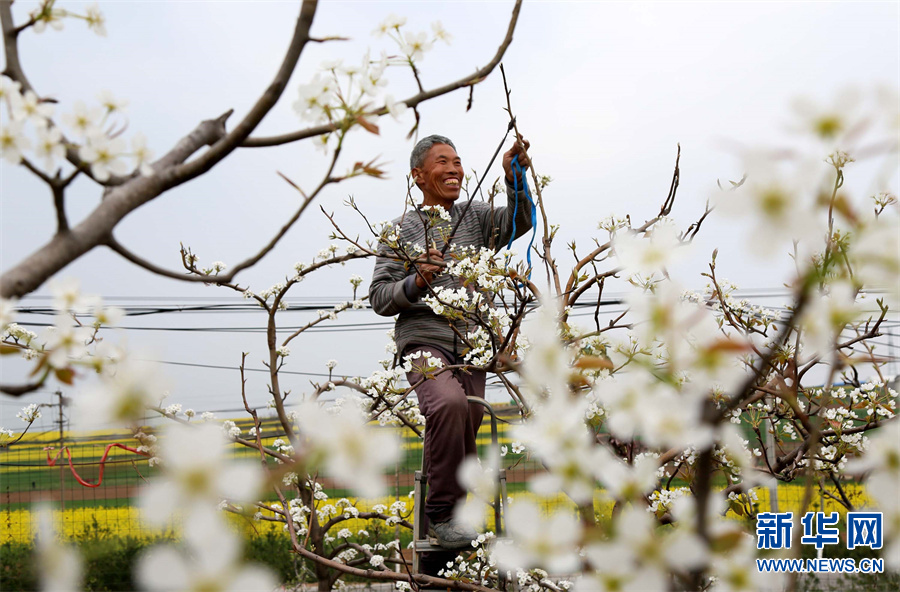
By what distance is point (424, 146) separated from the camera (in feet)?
10.7

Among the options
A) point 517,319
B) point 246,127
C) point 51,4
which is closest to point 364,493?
point 246,127

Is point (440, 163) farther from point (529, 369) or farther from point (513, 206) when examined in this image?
point (529, 369)

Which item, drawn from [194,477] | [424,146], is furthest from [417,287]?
[194,477]

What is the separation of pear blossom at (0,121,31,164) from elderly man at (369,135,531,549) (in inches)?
66.1

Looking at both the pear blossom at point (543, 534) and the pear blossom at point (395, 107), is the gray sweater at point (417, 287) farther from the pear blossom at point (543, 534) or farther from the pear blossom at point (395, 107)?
the pear blossom at point (543, 534)

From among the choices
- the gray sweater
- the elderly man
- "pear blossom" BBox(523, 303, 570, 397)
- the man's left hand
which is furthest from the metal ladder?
"pear blossom" BBox(523, 303, 570, 397)

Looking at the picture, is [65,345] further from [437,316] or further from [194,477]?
[437,316]

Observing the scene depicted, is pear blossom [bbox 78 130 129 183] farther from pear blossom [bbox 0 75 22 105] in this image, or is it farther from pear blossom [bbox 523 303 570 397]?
pear blossom [bbox 523 303 570 397]

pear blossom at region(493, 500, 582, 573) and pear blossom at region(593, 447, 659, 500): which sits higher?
pear blossom at region(593, 447, 659, 500)

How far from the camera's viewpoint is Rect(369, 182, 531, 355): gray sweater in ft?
9.15

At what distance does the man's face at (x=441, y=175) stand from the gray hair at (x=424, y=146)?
20 millimetres

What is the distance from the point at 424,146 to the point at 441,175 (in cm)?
19

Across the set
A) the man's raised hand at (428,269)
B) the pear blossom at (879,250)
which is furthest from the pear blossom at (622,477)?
the man's raised hand at (428,269)

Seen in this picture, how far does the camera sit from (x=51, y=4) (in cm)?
75
